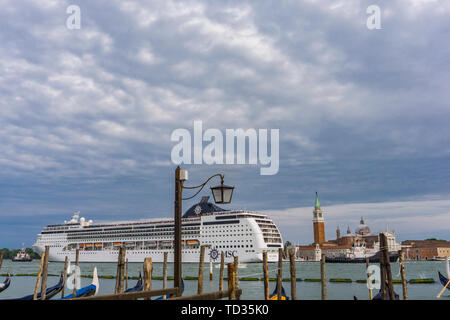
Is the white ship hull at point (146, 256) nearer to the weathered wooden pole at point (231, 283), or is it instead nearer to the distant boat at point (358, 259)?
the distant boat at point (358, 259)

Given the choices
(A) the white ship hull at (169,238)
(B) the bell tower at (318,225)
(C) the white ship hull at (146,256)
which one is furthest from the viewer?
(B) the bell tower at (318,225)

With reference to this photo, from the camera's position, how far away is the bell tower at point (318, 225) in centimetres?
12022

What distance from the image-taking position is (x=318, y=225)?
4783 inches

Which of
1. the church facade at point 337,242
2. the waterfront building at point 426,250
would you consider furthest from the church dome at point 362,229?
the waterfront building at point 426,250

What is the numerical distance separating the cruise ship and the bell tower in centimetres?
5590

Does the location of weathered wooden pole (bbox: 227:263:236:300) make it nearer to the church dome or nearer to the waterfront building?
the waterfront building

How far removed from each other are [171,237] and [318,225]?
223 ft

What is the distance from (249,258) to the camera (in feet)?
198

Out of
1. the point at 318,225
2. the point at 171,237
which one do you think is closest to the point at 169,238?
the point at 171,237

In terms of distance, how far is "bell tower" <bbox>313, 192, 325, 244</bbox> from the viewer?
120 m

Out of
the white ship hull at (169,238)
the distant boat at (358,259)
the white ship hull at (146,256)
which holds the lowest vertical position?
the distant boat at (358,259)

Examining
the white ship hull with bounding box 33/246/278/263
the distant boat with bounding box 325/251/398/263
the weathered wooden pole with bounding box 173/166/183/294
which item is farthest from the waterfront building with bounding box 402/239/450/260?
the weathered wooden pole with bounding box 173/166/183/294

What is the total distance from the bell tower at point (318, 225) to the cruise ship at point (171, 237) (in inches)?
2201
